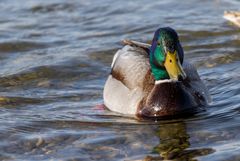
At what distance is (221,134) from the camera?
8.83 m

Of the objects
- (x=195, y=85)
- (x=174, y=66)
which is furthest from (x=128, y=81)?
(x=174, y=66)

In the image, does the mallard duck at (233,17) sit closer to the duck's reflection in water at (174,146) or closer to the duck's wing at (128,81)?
the duck's wing at (128,81)

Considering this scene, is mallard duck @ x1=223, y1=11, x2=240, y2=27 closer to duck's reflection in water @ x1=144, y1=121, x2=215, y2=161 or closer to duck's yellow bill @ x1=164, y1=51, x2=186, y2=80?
duck's yellow bill @ x1=164, y1=51, x2=186, y2=80

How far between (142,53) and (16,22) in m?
5.45

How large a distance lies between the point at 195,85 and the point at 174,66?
877 millimetres

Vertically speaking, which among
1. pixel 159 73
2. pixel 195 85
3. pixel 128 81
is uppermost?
pixel 159 73

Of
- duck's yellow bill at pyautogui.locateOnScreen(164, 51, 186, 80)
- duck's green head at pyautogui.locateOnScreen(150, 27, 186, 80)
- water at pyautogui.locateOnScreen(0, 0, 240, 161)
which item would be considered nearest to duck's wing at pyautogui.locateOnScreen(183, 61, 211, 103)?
water at pyautogui.locateOnScreen(0, 0, 240, 161)

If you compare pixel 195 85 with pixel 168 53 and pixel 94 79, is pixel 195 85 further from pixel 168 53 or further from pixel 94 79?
pixel 94 79

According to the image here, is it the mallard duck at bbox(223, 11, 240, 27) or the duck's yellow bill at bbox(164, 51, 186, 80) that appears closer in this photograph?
the duck's yellow bill at bbox(164, 51, 186, 80)

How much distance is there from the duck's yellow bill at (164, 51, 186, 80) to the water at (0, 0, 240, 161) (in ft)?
1.83

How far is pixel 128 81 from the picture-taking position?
10.4 metres

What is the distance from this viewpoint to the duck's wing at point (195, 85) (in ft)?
33.4

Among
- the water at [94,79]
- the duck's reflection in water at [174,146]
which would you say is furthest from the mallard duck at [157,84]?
the duck's reflection in water at [174,146]

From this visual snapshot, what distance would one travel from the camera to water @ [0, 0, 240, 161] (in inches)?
340
